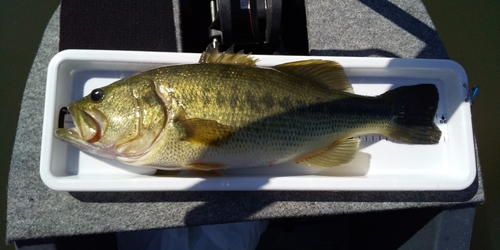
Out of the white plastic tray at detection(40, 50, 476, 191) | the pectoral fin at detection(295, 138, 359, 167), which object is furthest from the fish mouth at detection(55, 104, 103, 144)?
the pectoral fin at detection(295, 138, 359, 167)

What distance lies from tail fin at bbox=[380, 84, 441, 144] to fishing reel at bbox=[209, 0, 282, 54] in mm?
562

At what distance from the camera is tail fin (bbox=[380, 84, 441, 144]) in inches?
55.0

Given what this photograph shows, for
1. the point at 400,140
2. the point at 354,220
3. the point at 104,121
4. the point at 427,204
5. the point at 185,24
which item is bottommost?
the point at 354,220

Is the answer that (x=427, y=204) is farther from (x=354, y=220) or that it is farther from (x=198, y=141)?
(x=198, y=141)

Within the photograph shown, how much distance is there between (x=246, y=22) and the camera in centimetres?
147

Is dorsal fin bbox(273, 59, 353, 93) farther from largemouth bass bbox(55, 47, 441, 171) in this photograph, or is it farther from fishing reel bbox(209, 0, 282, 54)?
fishing reel bbox(209, 0, 282, 54)

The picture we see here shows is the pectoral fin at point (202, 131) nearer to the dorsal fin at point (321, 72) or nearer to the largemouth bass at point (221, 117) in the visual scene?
the largemouth bass at point (221, 117)

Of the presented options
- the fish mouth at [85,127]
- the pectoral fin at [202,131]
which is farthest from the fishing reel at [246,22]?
the fish mouth at [85,127]

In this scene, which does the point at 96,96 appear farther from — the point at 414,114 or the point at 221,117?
the point at 414,114

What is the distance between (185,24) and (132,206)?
2.96ft

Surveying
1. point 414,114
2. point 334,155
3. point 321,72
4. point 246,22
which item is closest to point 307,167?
point 334,155

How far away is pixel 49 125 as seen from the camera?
1.24 meters

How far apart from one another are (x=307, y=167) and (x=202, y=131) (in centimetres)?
51

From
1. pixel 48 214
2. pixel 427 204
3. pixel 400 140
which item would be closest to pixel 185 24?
pixel 48 214
